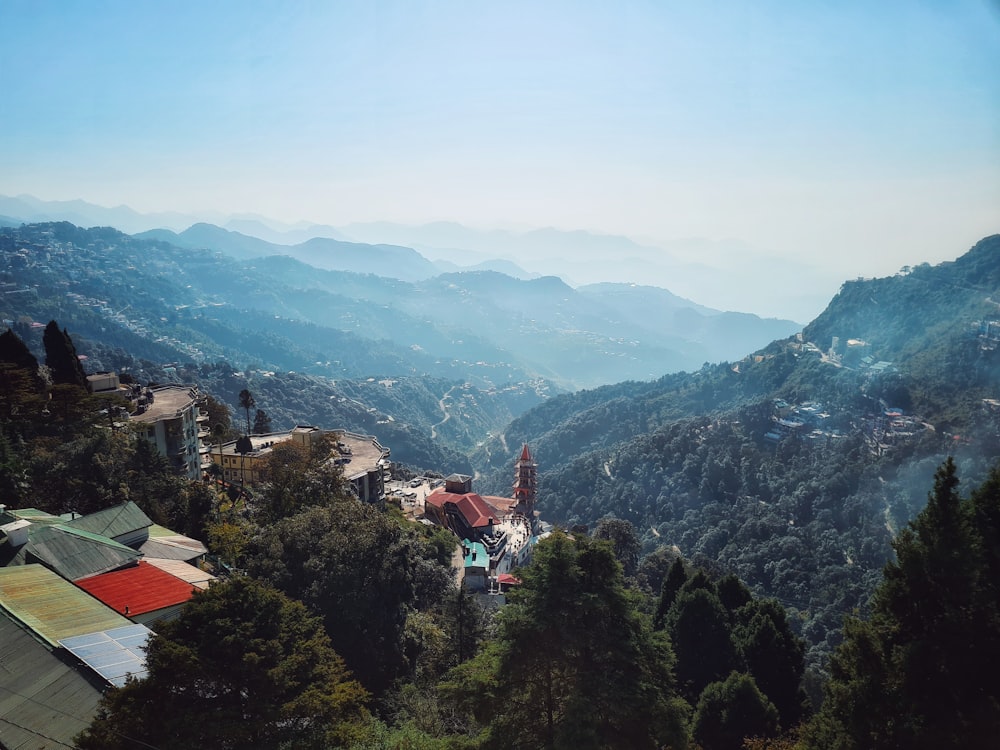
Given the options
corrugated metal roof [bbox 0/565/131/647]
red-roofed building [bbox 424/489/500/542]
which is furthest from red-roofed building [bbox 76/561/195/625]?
red-roofed building [bbox 424/489/500/542]

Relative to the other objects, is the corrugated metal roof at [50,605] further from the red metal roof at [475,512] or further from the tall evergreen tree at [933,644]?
the red metal roof at [475,512]

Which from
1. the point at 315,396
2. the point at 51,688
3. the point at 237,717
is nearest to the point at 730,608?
the point at 237,717

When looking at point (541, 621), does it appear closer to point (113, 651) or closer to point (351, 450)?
point (113, 651)

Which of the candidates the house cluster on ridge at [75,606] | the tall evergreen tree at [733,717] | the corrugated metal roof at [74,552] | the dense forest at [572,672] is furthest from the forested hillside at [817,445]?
the corrugated metal roof at [74,552]

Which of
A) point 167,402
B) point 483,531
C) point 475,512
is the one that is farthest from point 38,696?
point 475,512

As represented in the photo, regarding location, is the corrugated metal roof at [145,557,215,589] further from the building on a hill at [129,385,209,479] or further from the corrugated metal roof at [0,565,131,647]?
the building on a hill at [129,385,209,479]
